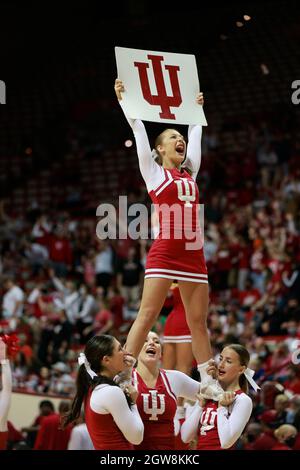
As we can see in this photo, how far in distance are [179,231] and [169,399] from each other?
997 mm

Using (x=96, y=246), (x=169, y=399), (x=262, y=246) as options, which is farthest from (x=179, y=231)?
(x=96, y=246)

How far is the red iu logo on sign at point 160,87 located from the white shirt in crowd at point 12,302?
8185mm

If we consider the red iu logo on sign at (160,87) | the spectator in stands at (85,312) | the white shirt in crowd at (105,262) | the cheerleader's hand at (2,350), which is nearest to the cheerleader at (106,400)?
the cheerleader's hand at (2,350)

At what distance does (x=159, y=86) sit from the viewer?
615cm

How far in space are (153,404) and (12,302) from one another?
891cm

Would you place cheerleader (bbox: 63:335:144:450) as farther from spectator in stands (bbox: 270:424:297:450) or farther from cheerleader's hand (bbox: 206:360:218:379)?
spectator in stands (bbox: 270:424:297:450)

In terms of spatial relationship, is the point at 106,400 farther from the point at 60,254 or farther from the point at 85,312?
the point at 60,254

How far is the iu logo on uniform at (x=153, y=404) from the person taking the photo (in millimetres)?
5301

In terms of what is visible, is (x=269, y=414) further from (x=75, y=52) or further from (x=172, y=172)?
(x=75, y=52)

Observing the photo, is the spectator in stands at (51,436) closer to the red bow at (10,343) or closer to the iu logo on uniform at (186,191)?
the red bow at (10,343)

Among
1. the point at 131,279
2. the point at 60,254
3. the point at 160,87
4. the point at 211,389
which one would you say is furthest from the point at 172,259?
the point at 60,254

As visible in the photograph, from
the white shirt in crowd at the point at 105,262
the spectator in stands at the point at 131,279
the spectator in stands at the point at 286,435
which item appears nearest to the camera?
the spectator in stands at the point at 286,435

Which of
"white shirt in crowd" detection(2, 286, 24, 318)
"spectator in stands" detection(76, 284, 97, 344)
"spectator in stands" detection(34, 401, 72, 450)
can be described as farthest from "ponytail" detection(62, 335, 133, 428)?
"white shirt in crowd" detection(2, 286, 24, 318)

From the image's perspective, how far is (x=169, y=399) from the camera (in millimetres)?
5355
